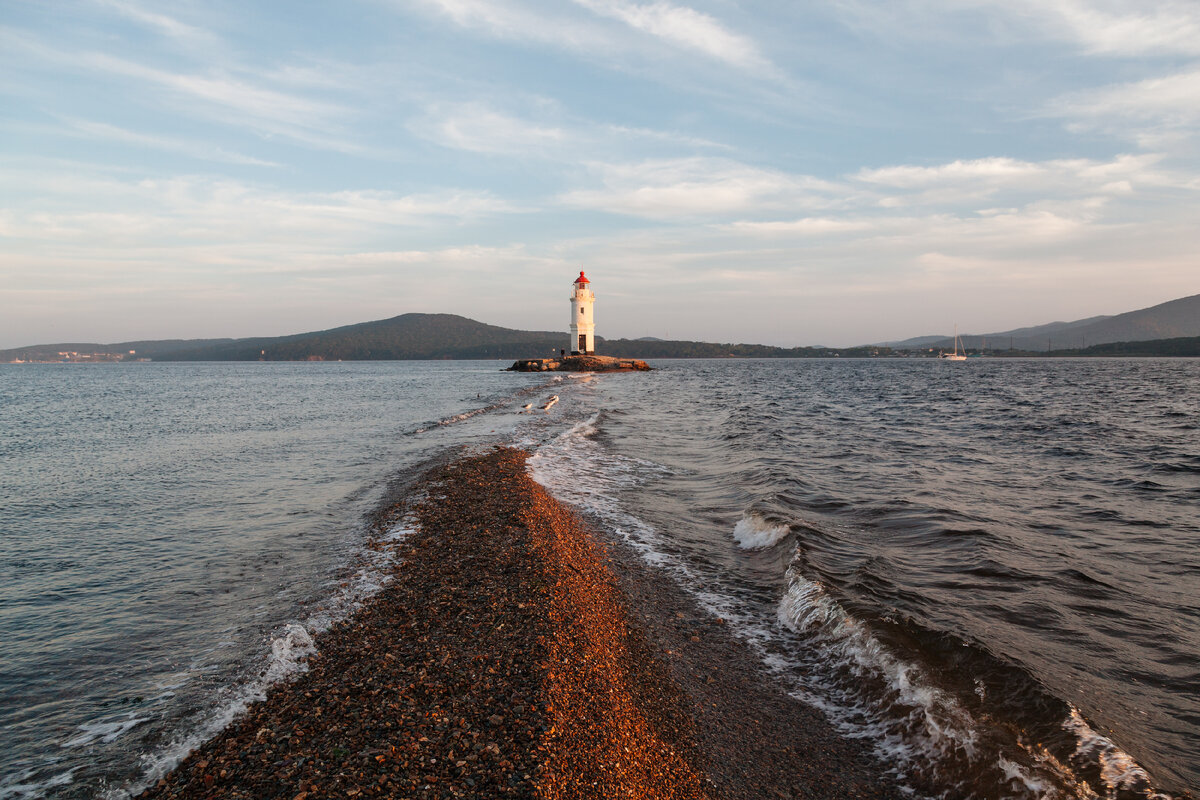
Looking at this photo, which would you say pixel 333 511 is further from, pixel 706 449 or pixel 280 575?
pixel 706 449

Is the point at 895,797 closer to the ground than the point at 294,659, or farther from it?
closer to the ground

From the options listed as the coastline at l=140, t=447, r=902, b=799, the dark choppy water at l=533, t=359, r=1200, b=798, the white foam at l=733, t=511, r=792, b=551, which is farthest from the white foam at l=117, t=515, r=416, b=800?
the white foam at l=733, t=511, r=792, b=551

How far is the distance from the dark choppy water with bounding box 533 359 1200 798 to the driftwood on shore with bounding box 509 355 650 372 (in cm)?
7502

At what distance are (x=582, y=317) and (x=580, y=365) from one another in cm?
849

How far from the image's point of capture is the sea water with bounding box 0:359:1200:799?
16.6 feet

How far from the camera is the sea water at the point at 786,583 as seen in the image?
5.06m

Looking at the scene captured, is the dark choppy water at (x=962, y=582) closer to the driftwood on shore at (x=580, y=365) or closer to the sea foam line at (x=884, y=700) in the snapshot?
the sea foam line at (x=884, y=700)

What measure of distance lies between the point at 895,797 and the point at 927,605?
3.69 m

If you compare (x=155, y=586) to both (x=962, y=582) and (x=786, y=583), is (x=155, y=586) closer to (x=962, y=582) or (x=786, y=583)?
(x=786, y=583)

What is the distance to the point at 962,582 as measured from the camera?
8492mm

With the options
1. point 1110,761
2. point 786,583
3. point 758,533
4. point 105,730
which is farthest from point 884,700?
point 105,730

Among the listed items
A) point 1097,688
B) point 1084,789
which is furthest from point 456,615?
point 1097,688

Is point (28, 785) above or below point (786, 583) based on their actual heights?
above

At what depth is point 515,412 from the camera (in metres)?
34.4
